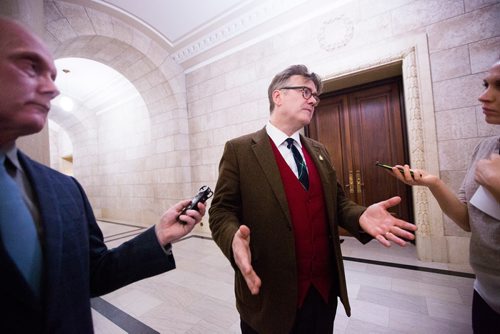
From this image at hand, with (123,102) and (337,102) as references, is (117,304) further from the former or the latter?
(123,102)

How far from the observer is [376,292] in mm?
2258

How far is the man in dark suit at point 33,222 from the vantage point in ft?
1.51

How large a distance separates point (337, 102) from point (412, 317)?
3513mm

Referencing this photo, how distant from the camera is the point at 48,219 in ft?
1.77

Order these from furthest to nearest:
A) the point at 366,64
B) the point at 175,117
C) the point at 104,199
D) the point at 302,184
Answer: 1. the point at 104,199
2. the point at 175,117
3. the point at 366,64
4. the point at 302,184

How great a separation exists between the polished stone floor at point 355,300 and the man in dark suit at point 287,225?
1021mm

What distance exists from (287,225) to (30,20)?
2.74 metres

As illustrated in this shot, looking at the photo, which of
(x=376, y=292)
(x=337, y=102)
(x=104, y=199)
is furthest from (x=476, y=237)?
(x=104, y=199)

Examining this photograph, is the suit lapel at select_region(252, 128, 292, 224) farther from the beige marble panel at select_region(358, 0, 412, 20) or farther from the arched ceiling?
the arched ceiling

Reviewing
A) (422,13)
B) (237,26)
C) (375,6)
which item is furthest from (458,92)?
(237,26)

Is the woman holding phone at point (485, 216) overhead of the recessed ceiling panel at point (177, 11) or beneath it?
beneath

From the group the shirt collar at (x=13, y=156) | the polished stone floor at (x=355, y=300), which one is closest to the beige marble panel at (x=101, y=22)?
the polished stone floor at (x=355, y=300)

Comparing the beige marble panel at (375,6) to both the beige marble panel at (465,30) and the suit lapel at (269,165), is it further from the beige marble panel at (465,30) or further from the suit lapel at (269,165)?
the suit lapel at (269,165)

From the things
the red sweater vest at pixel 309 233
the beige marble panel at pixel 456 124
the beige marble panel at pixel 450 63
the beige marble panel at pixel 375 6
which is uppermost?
the beige marble panel at pixel 375 6
